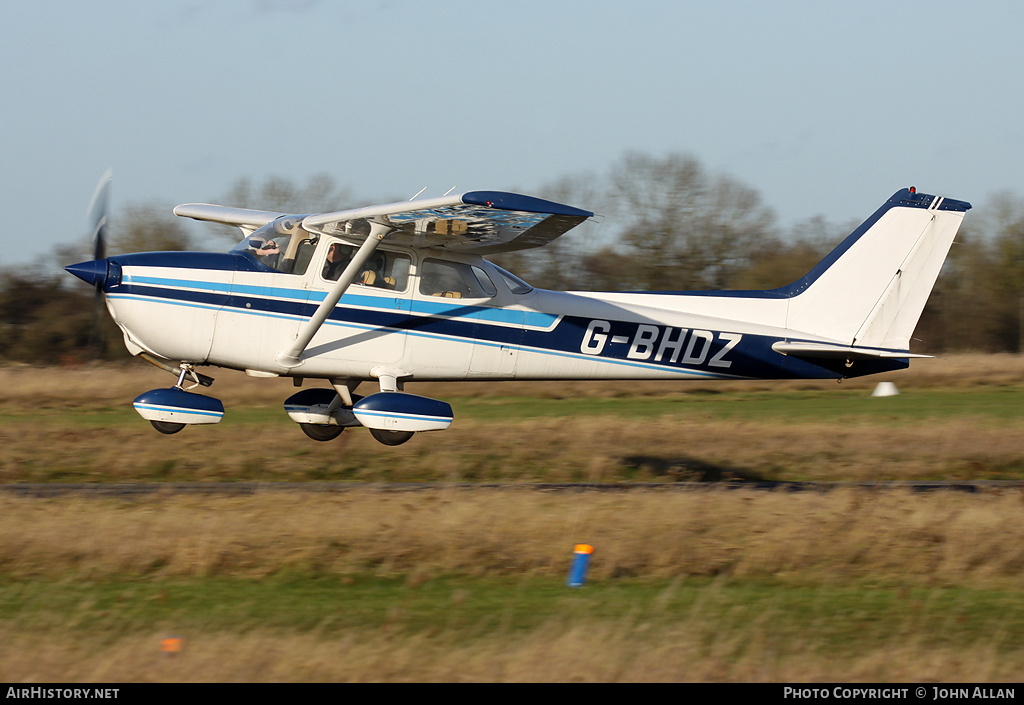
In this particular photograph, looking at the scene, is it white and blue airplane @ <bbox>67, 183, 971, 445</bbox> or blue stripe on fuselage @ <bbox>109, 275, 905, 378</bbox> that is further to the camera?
blue stripe on fuselage @ <bbox>109, 275, 905, 378</bbox>

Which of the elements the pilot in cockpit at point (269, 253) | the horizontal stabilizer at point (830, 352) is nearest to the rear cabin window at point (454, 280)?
the pilot in cockpit at point (269, 253)

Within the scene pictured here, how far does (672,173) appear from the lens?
114 ft

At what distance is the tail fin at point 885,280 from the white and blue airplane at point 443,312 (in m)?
0.02

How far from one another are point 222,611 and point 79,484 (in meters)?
5.98

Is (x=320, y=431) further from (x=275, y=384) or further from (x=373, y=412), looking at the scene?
(x=275, y=384)

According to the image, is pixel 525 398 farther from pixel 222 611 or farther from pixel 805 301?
pixel 222 611

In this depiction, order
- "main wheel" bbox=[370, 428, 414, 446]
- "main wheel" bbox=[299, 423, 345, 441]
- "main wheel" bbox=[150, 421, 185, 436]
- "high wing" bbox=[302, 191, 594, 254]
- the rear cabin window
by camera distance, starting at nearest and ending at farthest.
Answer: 1. "high wing" bbox=[302, 191, 594, 254]
2. "main wheel" bbox=[150, 421, 185, 436]
3. the rear cabin window
4. "main wheel" bbox=[370, 428, 414, 446]
5. "main wheel" bbox=[299, 423, 345, 441]

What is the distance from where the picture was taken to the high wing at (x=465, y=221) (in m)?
7.91

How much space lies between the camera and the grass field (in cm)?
538

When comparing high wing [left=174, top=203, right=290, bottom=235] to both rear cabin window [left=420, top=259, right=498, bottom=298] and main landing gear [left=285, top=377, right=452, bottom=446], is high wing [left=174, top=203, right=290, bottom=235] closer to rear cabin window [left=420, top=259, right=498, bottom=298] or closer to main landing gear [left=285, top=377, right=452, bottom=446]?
main landing gear [left=285, top=377, right=452, bottom=446]

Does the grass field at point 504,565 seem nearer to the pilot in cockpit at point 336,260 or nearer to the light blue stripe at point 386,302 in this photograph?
the light blue stripe at point 386,302

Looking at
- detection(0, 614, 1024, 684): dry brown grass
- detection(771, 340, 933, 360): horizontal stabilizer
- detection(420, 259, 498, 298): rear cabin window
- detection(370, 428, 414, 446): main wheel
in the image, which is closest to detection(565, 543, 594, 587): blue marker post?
detection(0, 614, 1024, 684): dry brown grass

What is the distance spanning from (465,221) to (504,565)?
3.21 meters

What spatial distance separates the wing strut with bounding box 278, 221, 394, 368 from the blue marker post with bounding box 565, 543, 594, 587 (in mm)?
3671
